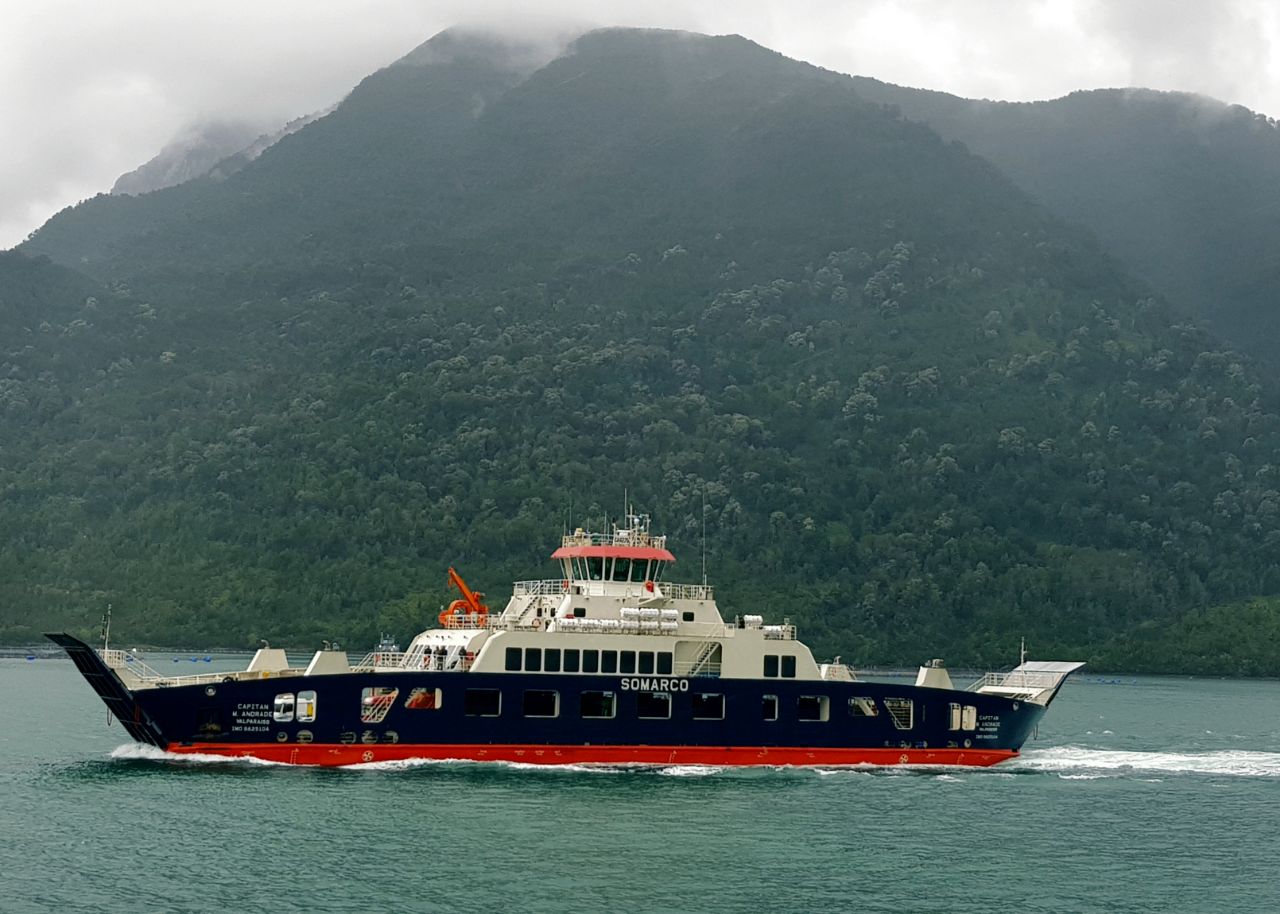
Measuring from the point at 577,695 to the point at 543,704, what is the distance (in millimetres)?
1141

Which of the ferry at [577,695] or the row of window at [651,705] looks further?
the row of window at [651,705]

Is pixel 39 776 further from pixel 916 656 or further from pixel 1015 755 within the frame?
pixel 916 656

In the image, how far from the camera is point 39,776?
167 ft

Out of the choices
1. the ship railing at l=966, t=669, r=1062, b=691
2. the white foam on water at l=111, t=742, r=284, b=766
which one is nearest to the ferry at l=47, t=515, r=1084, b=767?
the white foam on water at l=111, t=742, r=284, b=766

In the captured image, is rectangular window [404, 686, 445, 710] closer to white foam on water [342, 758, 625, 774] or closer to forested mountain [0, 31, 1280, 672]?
white foam on water [342, 758, 625, 774]

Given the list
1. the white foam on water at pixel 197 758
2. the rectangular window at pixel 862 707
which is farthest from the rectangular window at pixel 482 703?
the rectangular window at pixel 862 707

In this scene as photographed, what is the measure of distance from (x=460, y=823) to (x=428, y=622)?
10032 centimetres

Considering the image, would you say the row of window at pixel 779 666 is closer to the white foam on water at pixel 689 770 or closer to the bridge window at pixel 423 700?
the white foam on water at pixel 689 770

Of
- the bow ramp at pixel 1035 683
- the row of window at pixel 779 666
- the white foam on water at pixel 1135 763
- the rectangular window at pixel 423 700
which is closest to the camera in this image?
the rectangular window at pixel 423 700

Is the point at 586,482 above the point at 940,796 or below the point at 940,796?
above

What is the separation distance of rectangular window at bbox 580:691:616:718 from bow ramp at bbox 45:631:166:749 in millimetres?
13395

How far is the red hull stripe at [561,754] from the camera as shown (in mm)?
49875

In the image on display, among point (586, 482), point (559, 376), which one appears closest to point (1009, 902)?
point (586, 482)

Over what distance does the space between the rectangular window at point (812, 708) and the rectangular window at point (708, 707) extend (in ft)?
9.17
